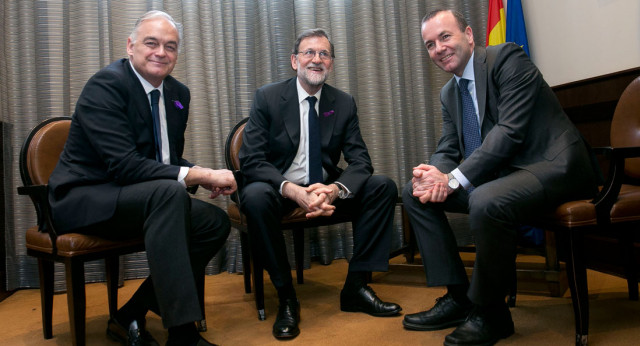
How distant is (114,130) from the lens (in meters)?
1.81

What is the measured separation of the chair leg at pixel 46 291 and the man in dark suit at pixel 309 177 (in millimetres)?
845

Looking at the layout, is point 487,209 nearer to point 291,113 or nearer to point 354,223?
point 354,223

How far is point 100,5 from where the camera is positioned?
3.00 metres

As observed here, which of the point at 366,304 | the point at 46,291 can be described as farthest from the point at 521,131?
the point at 46,291

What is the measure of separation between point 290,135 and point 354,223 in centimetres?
54

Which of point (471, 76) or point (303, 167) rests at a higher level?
point (471, 76)

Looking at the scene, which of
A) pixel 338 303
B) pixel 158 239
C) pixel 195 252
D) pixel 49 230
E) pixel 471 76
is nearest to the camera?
pixel 158 239

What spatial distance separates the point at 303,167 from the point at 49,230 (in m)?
1.14

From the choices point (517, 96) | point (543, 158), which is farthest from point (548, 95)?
point (543, 158)

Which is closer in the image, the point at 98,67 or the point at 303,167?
the point at 303,167

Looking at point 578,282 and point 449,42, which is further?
point 449,42

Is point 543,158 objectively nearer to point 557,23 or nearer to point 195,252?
point 195,252

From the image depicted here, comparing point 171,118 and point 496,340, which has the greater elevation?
point 171,118

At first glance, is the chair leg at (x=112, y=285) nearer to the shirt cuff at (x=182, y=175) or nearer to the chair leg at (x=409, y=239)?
the shirt cuff at (x=182, y=175)
